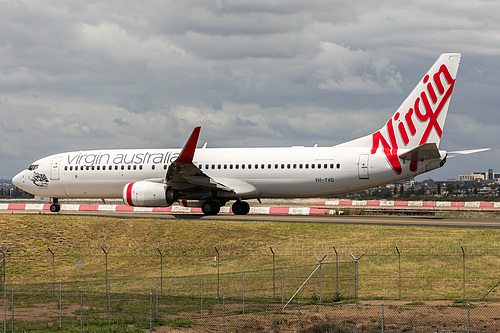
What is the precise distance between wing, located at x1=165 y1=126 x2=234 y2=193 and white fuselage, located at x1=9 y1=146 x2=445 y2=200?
1.68 metres

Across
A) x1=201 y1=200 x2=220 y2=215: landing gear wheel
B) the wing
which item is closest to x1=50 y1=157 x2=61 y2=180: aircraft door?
the wing

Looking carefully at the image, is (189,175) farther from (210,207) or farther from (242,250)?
(242,250)

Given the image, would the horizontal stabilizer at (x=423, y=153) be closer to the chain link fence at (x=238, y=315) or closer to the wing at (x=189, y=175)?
the wing at (x=189, y=175)

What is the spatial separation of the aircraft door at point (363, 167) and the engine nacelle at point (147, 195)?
39.4ft

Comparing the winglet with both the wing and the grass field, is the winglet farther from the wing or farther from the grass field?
the grass field

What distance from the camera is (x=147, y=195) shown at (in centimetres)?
3975

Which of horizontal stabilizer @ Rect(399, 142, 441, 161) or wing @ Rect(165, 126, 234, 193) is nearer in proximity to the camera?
horizontal stabilizer @ Rect(399, 142, 441, 161)

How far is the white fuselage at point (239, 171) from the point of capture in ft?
129

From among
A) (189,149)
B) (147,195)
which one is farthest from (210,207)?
(189,149)

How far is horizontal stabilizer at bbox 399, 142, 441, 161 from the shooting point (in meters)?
36.0

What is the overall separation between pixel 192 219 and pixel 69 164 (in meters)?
11.4

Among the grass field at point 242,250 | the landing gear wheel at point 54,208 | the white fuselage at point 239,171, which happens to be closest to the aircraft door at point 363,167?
the white fuselage at point 239,171

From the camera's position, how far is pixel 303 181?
40.5 metres

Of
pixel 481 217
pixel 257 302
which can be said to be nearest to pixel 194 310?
pixel 257 302
